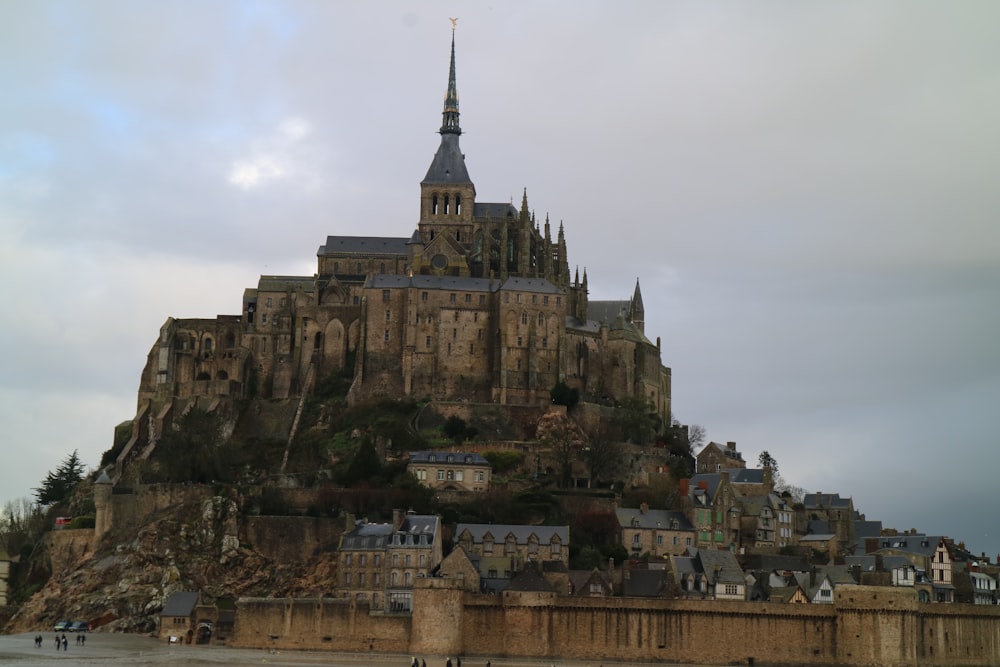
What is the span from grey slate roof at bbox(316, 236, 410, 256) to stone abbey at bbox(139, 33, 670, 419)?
148mm

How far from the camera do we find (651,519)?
86.2 m

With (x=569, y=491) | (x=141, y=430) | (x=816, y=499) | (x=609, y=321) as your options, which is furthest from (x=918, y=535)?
(x=141, y=430)

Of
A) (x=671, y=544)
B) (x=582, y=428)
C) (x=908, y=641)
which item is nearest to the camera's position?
(x=908, y=641)

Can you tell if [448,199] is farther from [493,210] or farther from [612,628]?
[612,628]

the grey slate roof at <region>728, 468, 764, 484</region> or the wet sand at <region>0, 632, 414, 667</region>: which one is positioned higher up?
the grey slate roof at <region>728, 468, 764, 484</region>

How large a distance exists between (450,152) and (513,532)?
1623 inches

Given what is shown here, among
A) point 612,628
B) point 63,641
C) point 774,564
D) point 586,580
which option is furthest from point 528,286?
point 63,641

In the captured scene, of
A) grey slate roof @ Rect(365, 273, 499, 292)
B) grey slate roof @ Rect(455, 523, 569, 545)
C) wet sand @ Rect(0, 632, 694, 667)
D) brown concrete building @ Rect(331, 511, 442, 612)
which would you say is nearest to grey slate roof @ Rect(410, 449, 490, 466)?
grey slate roof @ Rect(455, 523, 569, 545)

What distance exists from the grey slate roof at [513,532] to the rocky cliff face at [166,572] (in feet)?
24.6

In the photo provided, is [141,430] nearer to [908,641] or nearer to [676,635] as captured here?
[676,635]

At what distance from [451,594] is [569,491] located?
1762cm

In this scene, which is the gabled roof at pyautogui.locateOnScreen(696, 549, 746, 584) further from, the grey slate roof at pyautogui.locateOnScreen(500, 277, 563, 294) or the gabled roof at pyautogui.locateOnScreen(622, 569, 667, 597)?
the grey slate roof at pyautogui.locateOnScreen(500, 277, 563, 294)

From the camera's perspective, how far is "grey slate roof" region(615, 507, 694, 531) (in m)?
85.6

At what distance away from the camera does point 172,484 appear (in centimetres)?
8681
